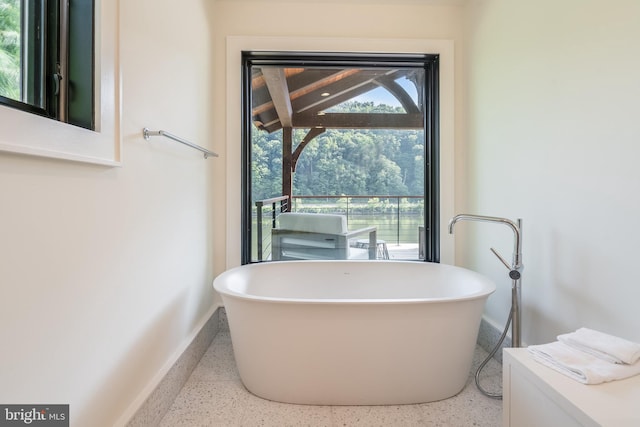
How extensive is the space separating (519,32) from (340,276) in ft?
6.33

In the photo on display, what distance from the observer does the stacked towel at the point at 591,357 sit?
0.92 metres

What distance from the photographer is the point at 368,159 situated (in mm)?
2535

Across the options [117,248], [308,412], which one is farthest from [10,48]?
[308,412]

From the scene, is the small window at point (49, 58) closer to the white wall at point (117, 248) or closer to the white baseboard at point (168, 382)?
the white wall at point (117, 248)

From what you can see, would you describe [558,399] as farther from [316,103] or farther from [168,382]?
[316,103]

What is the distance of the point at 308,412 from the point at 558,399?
104cm

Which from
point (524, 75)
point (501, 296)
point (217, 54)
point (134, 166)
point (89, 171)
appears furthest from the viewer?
point (217, 54)

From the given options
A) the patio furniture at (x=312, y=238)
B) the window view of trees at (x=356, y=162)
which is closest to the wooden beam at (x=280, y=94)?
the window view of trees at (x=356, y=162)

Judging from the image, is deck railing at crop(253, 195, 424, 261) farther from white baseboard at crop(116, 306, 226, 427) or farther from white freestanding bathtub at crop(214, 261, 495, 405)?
white freestanding bathtub at crop(214, 261, 495, 405)

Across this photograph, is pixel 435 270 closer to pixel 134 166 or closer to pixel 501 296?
pixel 501 296

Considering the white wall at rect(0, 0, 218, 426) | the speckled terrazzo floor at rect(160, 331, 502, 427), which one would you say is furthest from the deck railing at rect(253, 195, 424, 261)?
the speckled terrazzo floor at rect(160, 331, 502, 427)

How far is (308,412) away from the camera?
4.72 ft

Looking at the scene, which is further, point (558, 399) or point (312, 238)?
point (312, 238)

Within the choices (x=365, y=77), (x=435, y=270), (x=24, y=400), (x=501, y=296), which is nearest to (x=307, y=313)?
(x=24, y=400)
